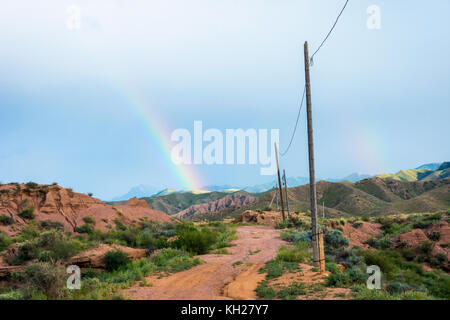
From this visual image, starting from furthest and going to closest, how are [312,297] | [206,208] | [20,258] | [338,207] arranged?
[206,208]
[338,207]
[20,258]
[312,297]

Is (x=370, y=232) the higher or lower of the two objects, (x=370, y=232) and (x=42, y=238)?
the lower

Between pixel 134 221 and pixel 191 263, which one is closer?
pixel 191 263

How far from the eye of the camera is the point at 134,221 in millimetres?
33531

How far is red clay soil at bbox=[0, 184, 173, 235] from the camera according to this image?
2720cm

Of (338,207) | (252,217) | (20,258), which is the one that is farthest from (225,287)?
(338,207)

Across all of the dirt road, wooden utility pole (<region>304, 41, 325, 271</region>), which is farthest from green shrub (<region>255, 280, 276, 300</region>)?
wooden utility pole (<region>304, 41, 325, 271</region>)

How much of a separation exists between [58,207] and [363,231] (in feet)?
103

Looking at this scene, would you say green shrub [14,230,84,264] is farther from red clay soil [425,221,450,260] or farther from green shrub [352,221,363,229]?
green shrub [352,221,363,229]

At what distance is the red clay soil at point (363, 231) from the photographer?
91.6 ft

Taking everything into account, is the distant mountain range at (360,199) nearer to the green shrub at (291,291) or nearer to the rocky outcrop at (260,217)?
the rocky outcrop at (260,217)

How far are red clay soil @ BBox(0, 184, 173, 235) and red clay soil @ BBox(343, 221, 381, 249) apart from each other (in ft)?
75.9

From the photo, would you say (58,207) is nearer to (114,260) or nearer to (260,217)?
(114,260)
